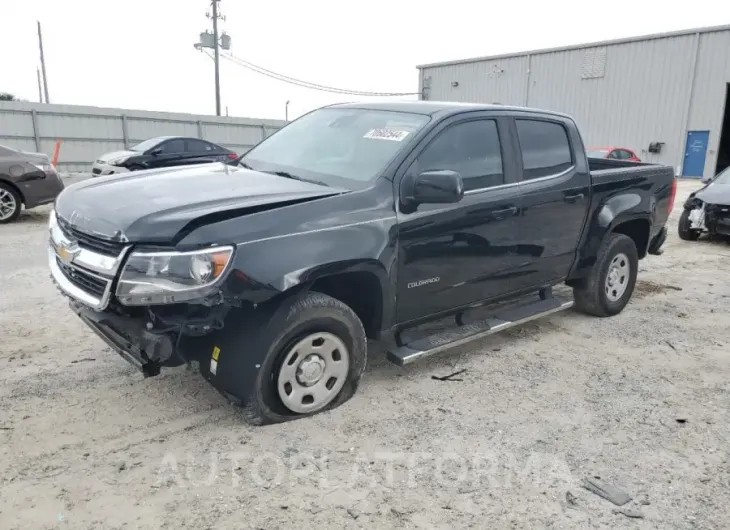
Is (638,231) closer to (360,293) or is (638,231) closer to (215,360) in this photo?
(360,293)

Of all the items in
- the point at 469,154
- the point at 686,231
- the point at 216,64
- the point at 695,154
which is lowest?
the point at 686,231

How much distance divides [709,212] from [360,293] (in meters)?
8.21

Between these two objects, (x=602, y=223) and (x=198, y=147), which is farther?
(x=198, y=147)

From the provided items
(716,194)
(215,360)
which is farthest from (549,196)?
(716,194)

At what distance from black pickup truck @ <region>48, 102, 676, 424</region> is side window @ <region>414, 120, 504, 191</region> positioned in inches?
0.5

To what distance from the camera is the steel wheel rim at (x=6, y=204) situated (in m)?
9.77

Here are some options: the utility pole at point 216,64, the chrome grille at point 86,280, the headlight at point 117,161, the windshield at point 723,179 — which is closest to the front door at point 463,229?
the chrome grille at point 86,280

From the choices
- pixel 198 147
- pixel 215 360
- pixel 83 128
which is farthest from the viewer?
pixel 83 128

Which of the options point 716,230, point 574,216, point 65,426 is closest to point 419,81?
point 716,230

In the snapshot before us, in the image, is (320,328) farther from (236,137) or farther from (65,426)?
(236,137)

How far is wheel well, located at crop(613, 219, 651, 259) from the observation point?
5705 millimetres

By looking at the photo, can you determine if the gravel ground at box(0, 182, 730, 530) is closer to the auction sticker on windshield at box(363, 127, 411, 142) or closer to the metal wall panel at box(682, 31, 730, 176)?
the auction sticker on windshield at box(363, 127, 411, 142)

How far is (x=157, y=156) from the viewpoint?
14469 mm

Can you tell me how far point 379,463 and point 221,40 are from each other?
115 ft
